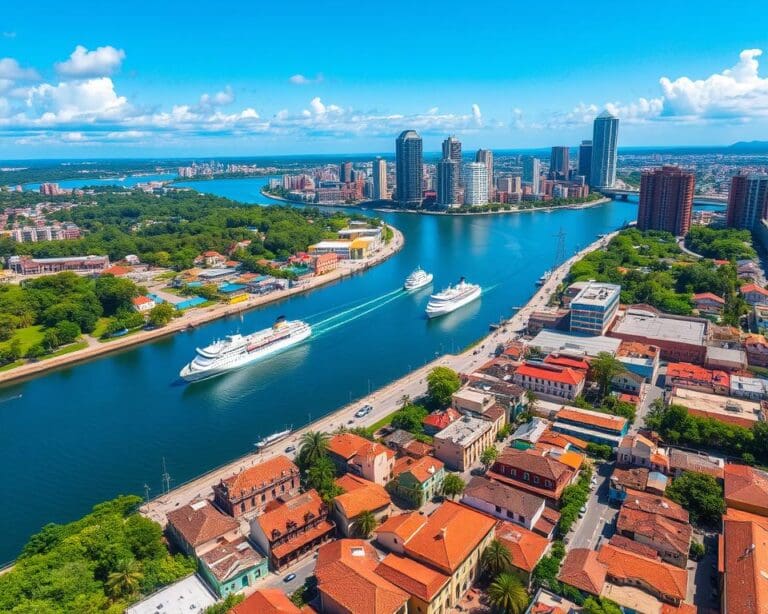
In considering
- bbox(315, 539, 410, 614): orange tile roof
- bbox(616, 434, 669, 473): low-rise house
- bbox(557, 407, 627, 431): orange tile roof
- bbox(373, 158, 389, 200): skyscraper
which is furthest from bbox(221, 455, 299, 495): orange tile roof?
bbox(373, 158, 389, 200): skyscraper

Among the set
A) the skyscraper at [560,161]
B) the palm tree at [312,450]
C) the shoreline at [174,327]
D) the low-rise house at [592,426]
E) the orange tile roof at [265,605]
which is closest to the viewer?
the orange tile roof at [265,605]

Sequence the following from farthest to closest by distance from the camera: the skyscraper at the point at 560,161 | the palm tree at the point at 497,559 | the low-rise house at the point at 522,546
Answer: the skyscraper at the point at 560,161 < the low-rise house at the point at 522,546 < the palm tree at the point at 497,559

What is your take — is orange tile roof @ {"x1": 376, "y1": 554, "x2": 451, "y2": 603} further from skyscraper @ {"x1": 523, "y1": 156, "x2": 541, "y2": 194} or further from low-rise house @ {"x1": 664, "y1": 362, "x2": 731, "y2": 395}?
skyscraper @ {"x1": 523, "y1": 156, "x2": 541, "y2": 194}

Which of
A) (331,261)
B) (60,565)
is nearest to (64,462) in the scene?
(60,565)

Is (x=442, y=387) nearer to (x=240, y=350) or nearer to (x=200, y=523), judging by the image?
(x=200, y=523)

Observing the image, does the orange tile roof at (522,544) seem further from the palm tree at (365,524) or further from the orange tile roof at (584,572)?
the palm tree at (365,524)

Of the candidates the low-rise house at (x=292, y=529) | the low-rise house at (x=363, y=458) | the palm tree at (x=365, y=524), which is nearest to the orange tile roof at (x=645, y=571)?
the palm tree at (x=365, y=524)

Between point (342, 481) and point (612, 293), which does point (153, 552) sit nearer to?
point (342, 481)
